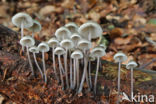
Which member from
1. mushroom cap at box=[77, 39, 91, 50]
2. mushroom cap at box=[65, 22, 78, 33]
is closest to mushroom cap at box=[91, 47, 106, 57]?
mushroom cap at box=[77, 39, 91, 50]

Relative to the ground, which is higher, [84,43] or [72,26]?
[72,26]

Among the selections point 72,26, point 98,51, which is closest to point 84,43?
point 98,51

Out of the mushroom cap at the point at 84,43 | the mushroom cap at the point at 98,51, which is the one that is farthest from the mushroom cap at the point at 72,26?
the mushroom cap at the point at 98,51

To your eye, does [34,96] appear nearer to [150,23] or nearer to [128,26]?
[128,26]

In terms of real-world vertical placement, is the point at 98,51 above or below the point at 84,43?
below

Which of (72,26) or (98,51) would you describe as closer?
(98,51)

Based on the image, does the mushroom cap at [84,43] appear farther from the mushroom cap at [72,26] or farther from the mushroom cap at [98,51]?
the mushroom cap at [72,26]

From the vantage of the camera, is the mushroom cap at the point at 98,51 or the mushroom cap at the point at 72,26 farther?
the mushroom cap at the point at 72,26

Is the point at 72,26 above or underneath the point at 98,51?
above

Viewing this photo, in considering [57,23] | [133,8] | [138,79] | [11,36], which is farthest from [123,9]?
[11,36]

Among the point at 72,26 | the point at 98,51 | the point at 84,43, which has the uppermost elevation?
the point at 72,26

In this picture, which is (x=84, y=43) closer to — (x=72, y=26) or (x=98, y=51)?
(x=98, y=51)
